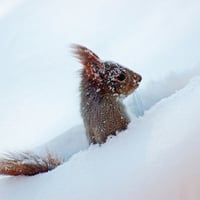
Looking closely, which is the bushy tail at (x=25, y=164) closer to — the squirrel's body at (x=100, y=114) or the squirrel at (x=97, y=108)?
the squirrel at (x=97, y=108)

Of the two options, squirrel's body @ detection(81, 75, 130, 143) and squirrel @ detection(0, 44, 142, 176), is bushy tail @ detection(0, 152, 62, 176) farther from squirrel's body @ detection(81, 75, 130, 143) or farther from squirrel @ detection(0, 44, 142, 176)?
squirrel's body @ detection(81, 75, 130, 143)

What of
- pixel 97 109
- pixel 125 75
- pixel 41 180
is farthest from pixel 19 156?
pixel 125 75

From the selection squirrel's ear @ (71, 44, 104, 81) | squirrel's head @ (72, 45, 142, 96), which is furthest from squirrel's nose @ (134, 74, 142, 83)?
squirrel's ear @ (71, 44, 104, 81)

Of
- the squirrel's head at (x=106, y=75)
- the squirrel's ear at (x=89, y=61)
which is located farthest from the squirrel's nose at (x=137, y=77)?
the squirrel's ear at (x=89, y=61)

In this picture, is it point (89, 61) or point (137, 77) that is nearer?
point (89, 61)

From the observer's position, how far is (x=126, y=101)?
1.48 meters

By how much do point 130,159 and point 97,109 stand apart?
0.31 meters

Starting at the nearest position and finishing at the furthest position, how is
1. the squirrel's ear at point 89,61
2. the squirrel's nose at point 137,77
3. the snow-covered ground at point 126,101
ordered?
the snow-covered ground at point 126,101
the squirrel's ear at point 89,61
the squirrel's nose at point 137,77

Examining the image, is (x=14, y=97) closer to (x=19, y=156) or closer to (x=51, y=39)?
(x=51, y=39)

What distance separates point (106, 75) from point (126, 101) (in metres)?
0.13

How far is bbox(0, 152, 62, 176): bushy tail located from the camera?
135 centimetres

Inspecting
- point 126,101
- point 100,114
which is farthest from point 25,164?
point 126,101

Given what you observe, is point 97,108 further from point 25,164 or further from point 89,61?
point 25,164

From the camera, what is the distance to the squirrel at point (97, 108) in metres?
1.35
